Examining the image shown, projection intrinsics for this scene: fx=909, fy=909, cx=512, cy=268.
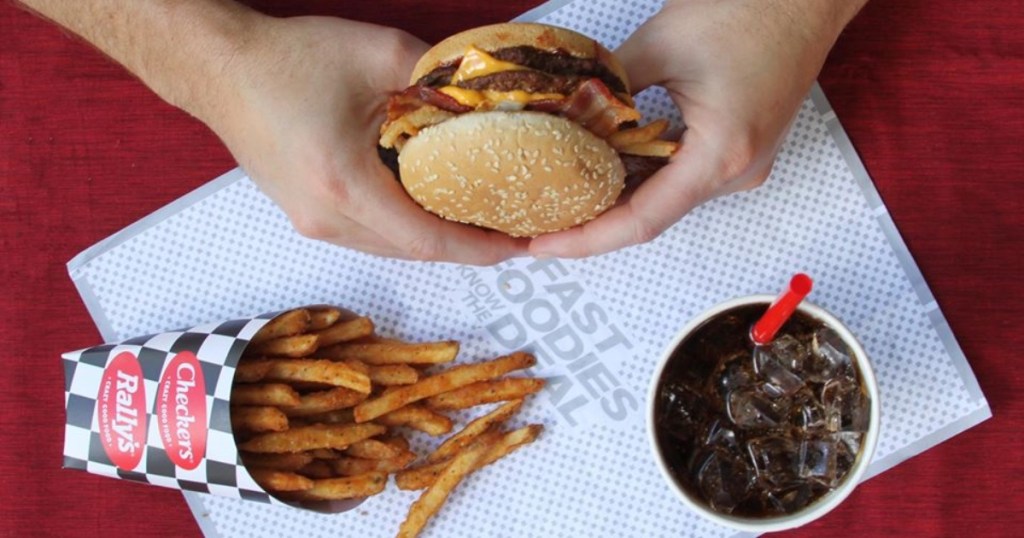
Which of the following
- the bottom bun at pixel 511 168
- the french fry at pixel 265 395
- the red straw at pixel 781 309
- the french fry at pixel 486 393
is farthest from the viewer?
the french fry at pixel 486 393

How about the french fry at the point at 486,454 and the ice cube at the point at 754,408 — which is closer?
the ice cube at the point at 754,408

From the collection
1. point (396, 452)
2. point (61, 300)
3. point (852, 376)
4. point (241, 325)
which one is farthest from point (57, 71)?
point (852, 376)

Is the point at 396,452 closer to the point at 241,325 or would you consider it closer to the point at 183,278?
the point at 241,325

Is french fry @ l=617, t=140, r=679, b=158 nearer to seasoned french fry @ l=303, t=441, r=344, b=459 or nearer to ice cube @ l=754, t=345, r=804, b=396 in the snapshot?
ice cube @ l=754, t=345, r=804, b=396

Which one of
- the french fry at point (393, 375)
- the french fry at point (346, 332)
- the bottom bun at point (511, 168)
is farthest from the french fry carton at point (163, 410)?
the bottom bun at point (511, 168)

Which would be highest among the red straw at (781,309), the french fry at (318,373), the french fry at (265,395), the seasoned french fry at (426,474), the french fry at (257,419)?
→ the red straw at (781,309)

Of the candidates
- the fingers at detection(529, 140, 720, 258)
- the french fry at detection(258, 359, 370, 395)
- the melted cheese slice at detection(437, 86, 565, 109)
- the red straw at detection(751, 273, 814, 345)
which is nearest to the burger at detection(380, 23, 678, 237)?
the melted cheese slice at detection(437, 86, 565, 109)

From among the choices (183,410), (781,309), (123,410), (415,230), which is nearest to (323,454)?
(183,410)

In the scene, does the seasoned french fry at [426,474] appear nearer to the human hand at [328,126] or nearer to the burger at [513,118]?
the human hand at [328,126]
